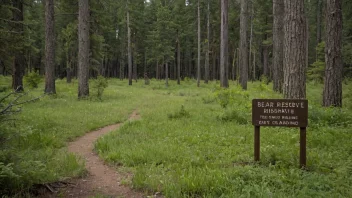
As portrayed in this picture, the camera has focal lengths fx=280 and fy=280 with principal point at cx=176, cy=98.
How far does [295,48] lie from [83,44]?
44.1ft

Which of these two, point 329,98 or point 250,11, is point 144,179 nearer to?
point 329,98

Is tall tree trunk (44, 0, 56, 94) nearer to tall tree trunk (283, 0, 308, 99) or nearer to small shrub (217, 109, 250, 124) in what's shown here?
small shrub (217, 109, 250, 124)

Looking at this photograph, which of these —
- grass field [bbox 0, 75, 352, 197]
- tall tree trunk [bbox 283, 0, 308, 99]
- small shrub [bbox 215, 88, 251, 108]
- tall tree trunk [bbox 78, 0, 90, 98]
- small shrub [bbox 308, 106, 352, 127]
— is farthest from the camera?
tall tree trunk [bbox 78, 0, 90, 98]

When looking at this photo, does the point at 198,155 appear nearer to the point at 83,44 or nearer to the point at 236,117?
the point at 236,117

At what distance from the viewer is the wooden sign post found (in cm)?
560

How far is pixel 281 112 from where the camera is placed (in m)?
5.74

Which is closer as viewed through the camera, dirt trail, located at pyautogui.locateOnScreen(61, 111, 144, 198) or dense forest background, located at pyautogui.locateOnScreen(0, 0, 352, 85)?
dirt trail, located at pyautogui.locateOnScreen(61, 111, 144, 198)

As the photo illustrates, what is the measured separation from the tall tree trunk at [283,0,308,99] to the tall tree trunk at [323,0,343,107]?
3.18m

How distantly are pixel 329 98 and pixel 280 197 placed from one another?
9.53m

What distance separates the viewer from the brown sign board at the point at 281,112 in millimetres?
5598

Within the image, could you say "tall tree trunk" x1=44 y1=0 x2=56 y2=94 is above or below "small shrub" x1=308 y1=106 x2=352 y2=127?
above

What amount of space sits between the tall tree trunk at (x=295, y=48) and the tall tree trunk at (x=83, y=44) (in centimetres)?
1285

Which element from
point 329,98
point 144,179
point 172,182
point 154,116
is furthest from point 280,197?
point 329,98

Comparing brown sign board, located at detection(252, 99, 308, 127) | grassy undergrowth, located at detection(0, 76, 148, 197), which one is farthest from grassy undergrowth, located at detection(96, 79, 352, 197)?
grassy undergrowth, located at detection(0, 76, 148, 197)
